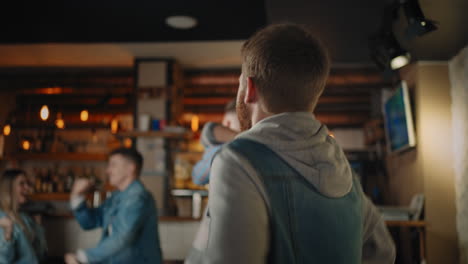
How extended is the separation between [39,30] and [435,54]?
4.86 metres

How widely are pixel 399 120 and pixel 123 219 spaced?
371 centimetres

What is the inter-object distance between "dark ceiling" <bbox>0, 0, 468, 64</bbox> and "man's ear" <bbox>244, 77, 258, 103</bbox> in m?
2.86

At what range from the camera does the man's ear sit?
0.94 meters

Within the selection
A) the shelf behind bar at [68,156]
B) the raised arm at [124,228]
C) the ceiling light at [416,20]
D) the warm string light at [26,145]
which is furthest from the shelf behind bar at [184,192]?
the ceiling light at [416,20]

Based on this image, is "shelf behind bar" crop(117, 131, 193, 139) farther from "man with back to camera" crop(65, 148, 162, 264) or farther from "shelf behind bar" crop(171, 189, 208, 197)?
"man with back to camera" crop(65, 148, 162, 264)

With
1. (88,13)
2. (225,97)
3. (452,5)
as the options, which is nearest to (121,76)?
(225,97)

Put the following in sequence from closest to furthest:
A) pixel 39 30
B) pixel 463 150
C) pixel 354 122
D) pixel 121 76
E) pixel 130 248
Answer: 1. pixel 130 248
2. pixel 463 150
3. pixel 39 30
4. pixel 121 76
5. pixel 354 122

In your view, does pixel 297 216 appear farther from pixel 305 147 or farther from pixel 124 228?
pixel 124 228

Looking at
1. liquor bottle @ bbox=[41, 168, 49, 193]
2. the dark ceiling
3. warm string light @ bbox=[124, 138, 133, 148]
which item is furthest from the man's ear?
liquor bottle @ bbox=[41, 168, 49, 193]

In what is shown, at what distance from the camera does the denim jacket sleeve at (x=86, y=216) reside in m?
3.23

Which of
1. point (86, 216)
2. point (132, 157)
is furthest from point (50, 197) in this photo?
point (132, 157)

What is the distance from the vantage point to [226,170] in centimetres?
83

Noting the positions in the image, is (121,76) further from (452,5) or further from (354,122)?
(452,5)

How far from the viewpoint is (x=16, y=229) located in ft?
10.8
